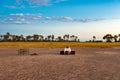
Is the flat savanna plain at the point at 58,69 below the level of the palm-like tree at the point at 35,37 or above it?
below

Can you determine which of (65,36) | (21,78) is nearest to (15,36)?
(65,36)

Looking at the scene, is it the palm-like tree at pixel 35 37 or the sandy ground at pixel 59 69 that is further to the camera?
the palm-like tree at pixel 35 37

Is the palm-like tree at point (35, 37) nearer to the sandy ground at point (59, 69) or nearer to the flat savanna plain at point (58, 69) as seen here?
the flat savanna plain at point (58, 69)

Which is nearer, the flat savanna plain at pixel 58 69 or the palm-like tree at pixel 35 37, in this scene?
the flat savanna plain at pixel 58 69

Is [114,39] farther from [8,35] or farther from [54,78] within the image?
[54,78]

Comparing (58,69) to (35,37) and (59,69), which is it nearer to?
(59,69)

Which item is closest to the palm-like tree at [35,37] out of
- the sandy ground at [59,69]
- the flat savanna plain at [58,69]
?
the flat savanna plain at [58,69]

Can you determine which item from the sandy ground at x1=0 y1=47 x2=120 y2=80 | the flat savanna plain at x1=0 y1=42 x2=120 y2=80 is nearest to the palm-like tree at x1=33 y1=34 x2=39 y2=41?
the flat savanna plain at x1=0 y1=42 x2=120 y2=80

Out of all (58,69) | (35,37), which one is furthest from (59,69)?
(35,37)

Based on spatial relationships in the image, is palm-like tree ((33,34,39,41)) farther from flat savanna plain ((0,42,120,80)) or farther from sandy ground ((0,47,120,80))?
sandy ground ((0,47,120,80))

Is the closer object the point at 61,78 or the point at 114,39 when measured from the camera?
the point at 61,78

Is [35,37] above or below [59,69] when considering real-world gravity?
above

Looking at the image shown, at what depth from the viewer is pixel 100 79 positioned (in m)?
13.6

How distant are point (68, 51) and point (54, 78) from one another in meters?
22.1
